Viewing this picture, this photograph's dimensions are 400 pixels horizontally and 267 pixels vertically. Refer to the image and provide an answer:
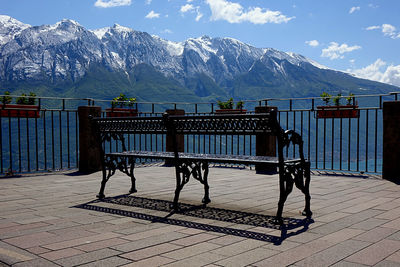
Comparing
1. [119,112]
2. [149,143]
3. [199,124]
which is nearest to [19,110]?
[119,112]

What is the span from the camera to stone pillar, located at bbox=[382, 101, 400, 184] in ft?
22.3

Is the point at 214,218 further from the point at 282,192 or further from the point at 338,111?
the point at 338,111

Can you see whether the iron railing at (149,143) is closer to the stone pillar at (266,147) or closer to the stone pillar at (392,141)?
the stone pillar at (392,141)

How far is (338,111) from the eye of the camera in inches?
337

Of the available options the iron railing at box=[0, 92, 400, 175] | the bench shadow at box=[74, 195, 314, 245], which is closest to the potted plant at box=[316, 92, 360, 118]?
the iron railing at box=[0, 92, 400, 175]

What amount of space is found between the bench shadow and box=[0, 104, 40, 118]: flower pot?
13.1ft

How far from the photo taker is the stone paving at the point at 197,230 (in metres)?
2.83

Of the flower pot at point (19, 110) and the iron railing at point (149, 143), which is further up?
the flower pot at point (19, 110)

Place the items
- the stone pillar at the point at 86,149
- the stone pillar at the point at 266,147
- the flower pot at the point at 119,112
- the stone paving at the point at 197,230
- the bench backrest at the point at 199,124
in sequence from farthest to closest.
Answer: the flower pot at the point at 119,112
the stone pillar at the point at 86,149
the stone pillar at the point at 266,147
the bench backrest at the point at 199,124
the stone paving at the point at 197,230

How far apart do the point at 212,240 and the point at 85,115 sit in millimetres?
5867

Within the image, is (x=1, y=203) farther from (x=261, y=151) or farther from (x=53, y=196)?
(x=261, y=151)

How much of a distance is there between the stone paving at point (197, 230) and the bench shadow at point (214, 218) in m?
0.02

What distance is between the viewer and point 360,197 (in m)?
5.34

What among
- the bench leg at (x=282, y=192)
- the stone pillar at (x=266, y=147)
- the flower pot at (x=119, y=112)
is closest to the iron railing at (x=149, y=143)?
the flower pot at (x=119, y=112)
